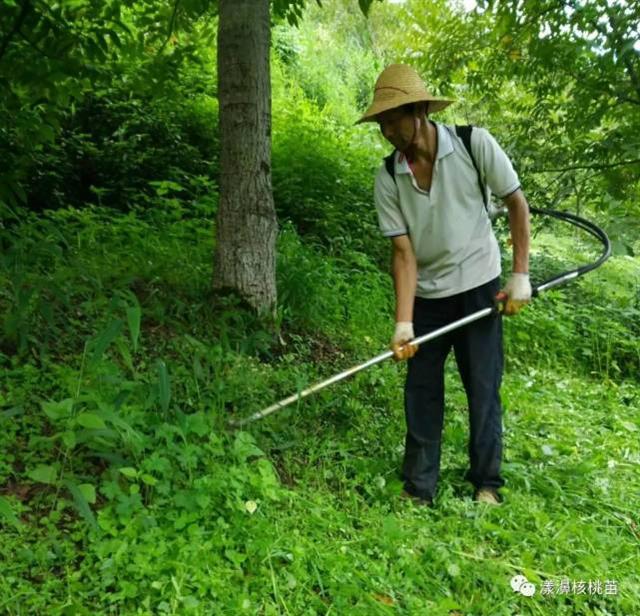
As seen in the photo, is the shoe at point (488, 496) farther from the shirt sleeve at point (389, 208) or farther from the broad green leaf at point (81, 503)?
the broad green leaf at point (81, 503)

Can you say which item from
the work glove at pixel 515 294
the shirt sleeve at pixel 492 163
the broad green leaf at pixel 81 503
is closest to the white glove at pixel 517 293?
the work glove at pixel 515 294

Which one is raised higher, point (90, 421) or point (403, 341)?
point (403, 341)

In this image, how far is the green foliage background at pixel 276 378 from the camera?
2117mm

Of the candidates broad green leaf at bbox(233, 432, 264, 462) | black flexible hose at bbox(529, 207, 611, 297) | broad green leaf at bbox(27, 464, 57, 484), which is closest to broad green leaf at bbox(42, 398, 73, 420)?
broad green leaf at bbox(27, 464, 57, 484)

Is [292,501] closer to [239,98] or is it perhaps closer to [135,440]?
[135,440]

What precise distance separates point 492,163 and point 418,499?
1536 mm

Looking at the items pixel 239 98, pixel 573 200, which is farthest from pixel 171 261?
pixel 573 200

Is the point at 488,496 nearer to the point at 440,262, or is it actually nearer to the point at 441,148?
the point at 440,262

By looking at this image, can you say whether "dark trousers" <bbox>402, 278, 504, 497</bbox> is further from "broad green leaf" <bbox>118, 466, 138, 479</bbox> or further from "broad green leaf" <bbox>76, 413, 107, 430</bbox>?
"broad green leaf" <bbox>76, 413, 107, 430</bbox>

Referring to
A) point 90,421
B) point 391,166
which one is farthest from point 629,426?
point 90,421

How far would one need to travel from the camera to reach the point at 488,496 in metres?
2.85

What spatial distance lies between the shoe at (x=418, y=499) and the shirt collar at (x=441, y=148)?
4.81ft

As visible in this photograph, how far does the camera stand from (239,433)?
2.50 metres

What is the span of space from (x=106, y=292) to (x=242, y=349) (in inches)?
38.7
